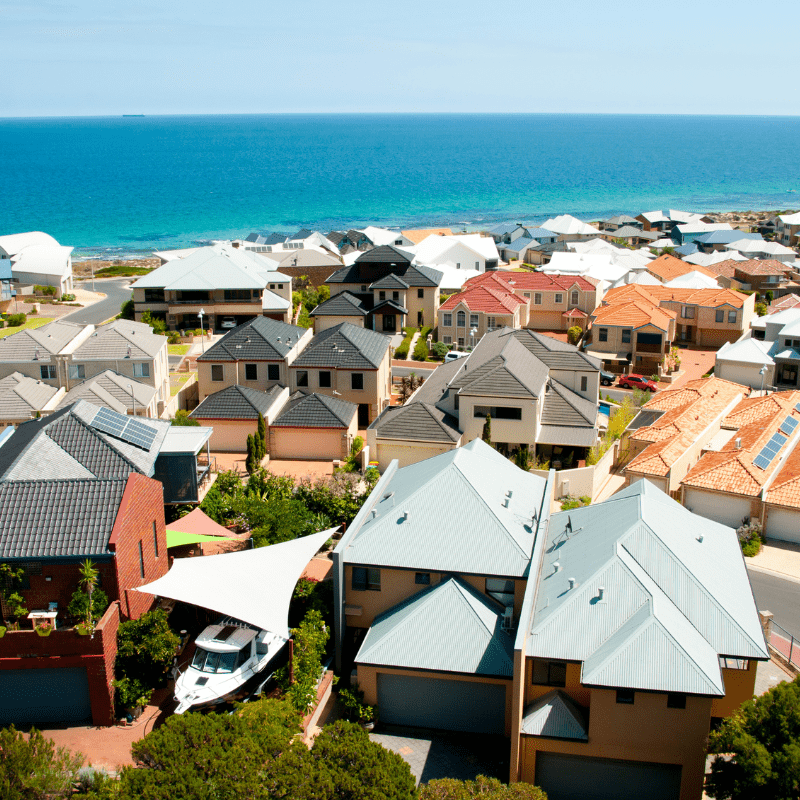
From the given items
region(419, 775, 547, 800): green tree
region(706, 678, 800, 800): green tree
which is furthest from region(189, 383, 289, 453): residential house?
region(706, 678, 800, 800): green tree

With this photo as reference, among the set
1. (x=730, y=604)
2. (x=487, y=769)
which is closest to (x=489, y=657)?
(x=487, y=769)

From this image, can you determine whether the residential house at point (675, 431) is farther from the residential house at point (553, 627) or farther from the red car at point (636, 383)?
the residential house at point (553, 627)

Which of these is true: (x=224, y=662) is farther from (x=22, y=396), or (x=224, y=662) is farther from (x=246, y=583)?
(x=22, y=396)

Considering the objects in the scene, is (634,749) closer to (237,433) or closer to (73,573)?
(73,573)

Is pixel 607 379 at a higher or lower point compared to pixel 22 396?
lower

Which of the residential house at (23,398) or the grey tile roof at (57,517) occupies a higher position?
the grey tile roof at (57,517)

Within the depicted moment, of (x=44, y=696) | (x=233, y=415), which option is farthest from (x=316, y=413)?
(x=44, y=696)

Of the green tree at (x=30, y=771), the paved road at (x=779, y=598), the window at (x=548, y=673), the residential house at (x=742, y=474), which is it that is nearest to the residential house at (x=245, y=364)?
the residential house at (x=742, y=474)
